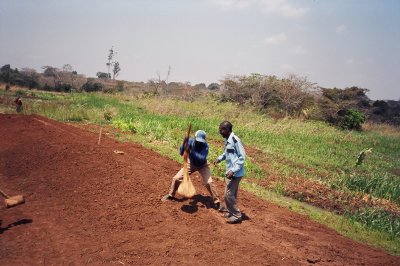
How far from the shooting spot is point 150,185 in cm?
680

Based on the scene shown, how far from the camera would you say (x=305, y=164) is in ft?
41.9

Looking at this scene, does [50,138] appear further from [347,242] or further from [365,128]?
[365,128]

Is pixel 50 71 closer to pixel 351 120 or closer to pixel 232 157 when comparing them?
pixel 351 120

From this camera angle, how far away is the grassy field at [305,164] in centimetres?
758

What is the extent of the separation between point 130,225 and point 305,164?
878cm

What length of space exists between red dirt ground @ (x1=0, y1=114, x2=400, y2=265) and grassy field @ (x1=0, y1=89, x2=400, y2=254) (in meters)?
1.25

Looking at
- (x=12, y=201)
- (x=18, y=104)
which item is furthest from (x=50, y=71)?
(x=12, y=201)

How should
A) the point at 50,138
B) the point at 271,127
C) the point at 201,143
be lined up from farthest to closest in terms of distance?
the point at 271,127, the point at 50,138, the point at 201,143

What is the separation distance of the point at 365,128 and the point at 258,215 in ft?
94.8

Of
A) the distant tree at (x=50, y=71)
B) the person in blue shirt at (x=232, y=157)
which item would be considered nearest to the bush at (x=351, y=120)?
the person in blue shirt at (x=232, y=157)

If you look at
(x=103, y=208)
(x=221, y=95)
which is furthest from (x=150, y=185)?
(x=221, y=95)

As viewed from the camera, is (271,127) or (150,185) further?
(271,127)

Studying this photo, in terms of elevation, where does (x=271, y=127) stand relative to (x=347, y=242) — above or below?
above

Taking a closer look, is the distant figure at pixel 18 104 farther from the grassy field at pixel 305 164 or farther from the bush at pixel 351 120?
the bush at pixel 351 120
